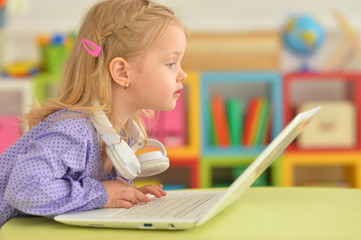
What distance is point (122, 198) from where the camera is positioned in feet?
2.85

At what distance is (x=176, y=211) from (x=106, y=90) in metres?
0.29

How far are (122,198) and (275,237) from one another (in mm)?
299

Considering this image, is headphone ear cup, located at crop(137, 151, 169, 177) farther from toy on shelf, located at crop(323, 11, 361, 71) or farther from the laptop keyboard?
toy on shelf, located at crop(323, 11, 361, 71)

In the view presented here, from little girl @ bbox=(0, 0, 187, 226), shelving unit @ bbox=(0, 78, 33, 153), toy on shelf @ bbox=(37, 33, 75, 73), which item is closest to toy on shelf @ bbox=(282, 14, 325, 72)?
toy on shelf @ bbox=(37, 33, 75, 73)

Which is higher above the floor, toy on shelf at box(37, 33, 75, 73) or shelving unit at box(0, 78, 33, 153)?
toy on shelf at box(37, 33, 75, 73)

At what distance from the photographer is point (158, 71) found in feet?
3.24

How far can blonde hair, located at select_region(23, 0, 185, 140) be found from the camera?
96 centimetres

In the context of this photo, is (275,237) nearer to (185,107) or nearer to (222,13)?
(185,107)

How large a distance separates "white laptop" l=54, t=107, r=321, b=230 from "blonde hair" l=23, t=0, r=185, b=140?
0.71ft

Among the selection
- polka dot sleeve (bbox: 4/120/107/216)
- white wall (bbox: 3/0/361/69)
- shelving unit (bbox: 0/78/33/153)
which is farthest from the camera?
white wall (bbox: 3/0/361/69)

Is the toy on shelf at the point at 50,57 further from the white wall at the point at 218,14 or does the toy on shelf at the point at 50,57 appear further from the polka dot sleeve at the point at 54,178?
the polka dot sleeve at the point at 54,178

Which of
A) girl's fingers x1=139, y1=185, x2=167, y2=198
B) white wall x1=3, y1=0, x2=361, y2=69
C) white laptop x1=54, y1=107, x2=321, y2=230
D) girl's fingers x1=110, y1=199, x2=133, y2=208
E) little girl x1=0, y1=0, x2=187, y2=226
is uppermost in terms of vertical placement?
white wall x1=3, y1=0, x2=361, y2=69

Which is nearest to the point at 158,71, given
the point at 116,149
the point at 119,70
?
the point at 119,70

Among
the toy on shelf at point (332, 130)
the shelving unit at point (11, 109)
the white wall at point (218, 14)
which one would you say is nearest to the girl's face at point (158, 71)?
the shelving unit at point (11, 109)
